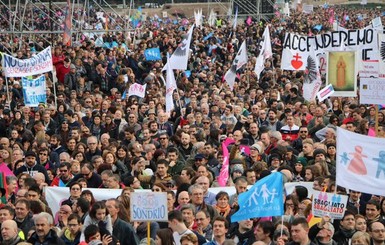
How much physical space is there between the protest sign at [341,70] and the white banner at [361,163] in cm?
859

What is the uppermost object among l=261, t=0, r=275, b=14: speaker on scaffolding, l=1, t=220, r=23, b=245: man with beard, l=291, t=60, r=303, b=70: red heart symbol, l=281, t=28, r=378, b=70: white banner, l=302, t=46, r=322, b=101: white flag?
l=261, t=0, r=275, b=14: speaker on scaffolding

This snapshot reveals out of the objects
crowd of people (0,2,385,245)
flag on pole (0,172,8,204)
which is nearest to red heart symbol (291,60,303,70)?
crowd of people (0,2,385,245)

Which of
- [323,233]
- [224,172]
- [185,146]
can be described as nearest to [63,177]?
[224,172]

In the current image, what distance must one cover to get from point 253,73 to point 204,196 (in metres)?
15.3

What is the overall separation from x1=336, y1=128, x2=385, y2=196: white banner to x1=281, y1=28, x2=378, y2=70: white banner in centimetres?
1062

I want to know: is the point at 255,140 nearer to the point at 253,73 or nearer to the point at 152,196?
the point at 152,196

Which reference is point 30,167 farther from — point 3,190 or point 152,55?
point 152,55

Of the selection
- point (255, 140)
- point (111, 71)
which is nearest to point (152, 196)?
point (255, 140)

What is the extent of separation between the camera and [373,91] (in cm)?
1680

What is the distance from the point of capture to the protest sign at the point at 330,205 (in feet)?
39.2

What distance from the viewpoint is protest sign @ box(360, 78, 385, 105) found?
1666 centimetres

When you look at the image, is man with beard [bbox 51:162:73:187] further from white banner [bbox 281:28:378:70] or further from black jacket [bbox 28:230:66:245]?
white banner [bbox 281:28:378:70]

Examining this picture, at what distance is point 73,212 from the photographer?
1270 centimetres

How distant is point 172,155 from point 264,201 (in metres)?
4.46
